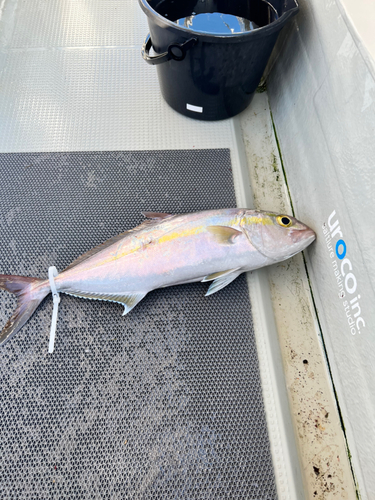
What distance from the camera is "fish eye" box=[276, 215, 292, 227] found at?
55.2 inches

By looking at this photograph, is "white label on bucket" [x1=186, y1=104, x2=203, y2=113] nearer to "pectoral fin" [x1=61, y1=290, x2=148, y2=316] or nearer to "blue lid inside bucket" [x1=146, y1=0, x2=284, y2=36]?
"blue lid inside bucket" [x1=146, y1=0, x2=284, y2=36]

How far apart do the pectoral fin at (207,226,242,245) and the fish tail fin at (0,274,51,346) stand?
0.75 meters

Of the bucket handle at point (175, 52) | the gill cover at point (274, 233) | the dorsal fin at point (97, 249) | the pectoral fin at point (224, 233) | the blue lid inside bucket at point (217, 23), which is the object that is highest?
the blue lid inside bucket at point (217, 23)

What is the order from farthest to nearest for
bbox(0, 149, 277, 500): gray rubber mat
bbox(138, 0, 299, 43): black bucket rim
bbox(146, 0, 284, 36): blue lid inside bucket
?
bbox(146, 0, 284, 36): blue lid inside bucket < bbox(138, 0, 299, 43): black bucket rim < bbox(0, 149, 277, 500): gray rubber mat

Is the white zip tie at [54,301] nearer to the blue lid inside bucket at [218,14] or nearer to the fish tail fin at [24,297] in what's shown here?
the fish tail fin at [24,297]

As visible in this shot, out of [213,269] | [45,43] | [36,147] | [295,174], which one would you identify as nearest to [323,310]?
[213,269]

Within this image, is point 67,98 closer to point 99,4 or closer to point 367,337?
point 99,4

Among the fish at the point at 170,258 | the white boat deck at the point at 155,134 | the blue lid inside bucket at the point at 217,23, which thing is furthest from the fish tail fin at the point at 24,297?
the blue lid inside bucket at the point at 217,23

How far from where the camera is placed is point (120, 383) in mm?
1332

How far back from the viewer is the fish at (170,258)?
4.46 feet

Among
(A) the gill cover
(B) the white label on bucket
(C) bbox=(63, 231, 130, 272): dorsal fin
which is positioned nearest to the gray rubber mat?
(C) bbox=(63, 231, 130, 272): dorsal fin

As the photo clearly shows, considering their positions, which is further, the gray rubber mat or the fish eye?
the fish eye

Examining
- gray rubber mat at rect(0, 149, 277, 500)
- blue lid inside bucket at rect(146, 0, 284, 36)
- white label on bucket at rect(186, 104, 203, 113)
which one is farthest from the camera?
white label on bucket at rect(186, 104, 203, 113)

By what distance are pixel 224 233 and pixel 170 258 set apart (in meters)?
0.25
